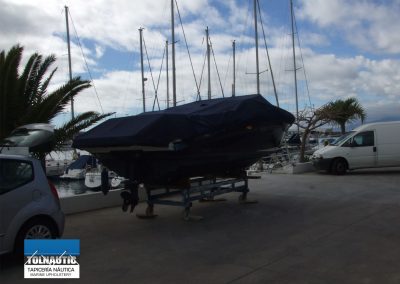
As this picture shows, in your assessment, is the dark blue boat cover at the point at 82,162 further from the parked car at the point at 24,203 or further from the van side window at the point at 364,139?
the parked car at the point at 24,203

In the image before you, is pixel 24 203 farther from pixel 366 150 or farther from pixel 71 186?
pixel 71 186

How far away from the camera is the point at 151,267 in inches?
239

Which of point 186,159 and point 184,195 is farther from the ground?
point 186,159

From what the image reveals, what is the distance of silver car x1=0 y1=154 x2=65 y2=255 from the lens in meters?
6.09

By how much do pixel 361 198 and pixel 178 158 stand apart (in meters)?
5.08

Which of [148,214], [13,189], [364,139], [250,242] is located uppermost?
[364,139]

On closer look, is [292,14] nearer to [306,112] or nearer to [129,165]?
[306,112]

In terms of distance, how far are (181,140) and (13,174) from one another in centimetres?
330

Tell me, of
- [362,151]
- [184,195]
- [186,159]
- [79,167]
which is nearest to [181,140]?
[186,159]

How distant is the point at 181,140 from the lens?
8664 mm

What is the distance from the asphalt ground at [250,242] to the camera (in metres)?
5.63

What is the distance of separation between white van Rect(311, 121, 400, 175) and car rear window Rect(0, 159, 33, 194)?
42.8 feet

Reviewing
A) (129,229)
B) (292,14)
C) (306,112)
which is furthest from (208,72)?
(129,229)

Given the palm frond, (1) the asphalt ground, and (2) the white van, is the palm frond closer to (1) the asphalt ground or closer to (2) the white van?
(1) the asphalt ground
